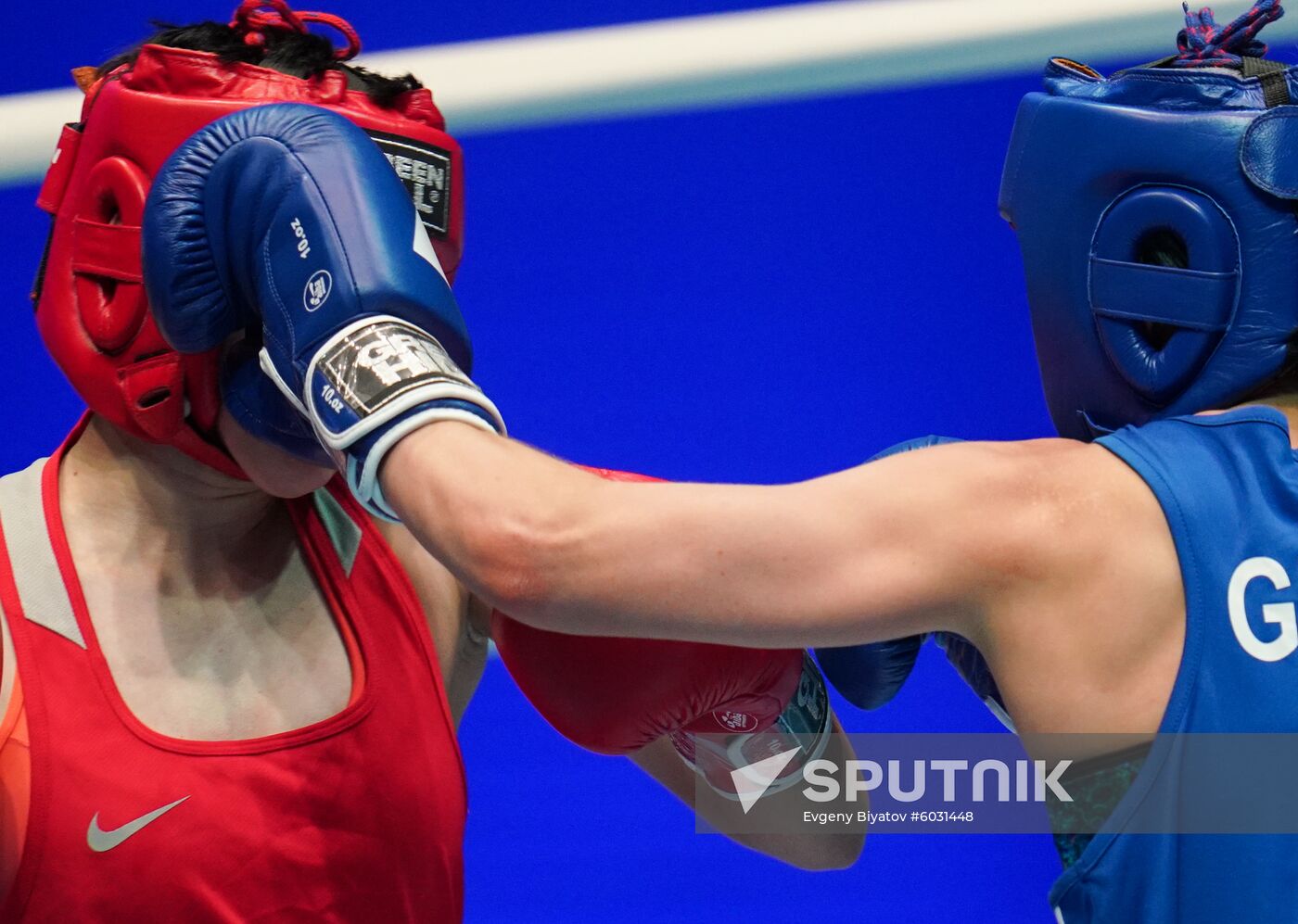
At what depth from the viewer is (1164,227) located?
121 cm

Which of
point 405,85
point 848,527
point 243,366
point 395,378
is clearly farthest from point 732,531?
point 405,85

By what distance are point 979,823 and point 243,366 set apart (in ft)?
2.92

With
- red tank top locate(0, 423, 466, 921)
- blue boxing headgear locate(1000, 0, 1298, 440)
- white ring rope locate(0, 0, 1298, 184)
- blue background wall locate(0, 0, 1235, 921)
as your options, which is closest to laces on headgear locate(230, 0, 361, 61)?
red tank top locate(0, 423, 466, 921)

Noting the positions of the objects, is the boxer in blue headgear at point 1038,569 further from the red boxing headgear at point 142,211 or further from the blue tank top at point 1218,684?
the red boxing headgear at point 142,211

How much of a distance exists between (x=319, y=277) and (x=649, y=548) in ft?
1.19

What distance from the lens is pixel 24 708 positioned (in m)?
1.27

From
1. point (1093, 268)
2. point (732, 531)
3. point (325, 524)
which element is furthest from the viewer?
point (325, 524)

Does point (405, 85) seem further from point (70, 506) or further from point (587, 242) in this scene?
point (587, 242)

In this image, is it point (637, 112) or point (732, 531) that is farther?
point (637, 112)

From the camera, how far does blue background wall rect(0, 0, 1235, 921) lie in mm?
2816

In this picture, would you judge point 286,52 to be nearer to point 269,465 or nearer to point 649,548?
point 269,465

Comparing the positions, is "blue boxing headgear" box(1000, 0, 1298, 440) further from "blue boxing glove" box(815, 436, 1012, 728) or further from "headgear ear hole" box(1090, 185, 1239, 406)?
"blue boxing glove" box(815, 436, 1012, 728)

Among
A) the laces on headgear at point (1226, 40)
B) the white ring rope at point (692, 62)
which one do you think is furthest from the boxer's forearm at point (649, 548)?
the white ring rope at point (692, 62)

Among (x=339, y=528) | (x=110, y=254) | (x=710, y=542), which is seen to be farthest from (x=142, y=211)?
(x=710, y=542)
